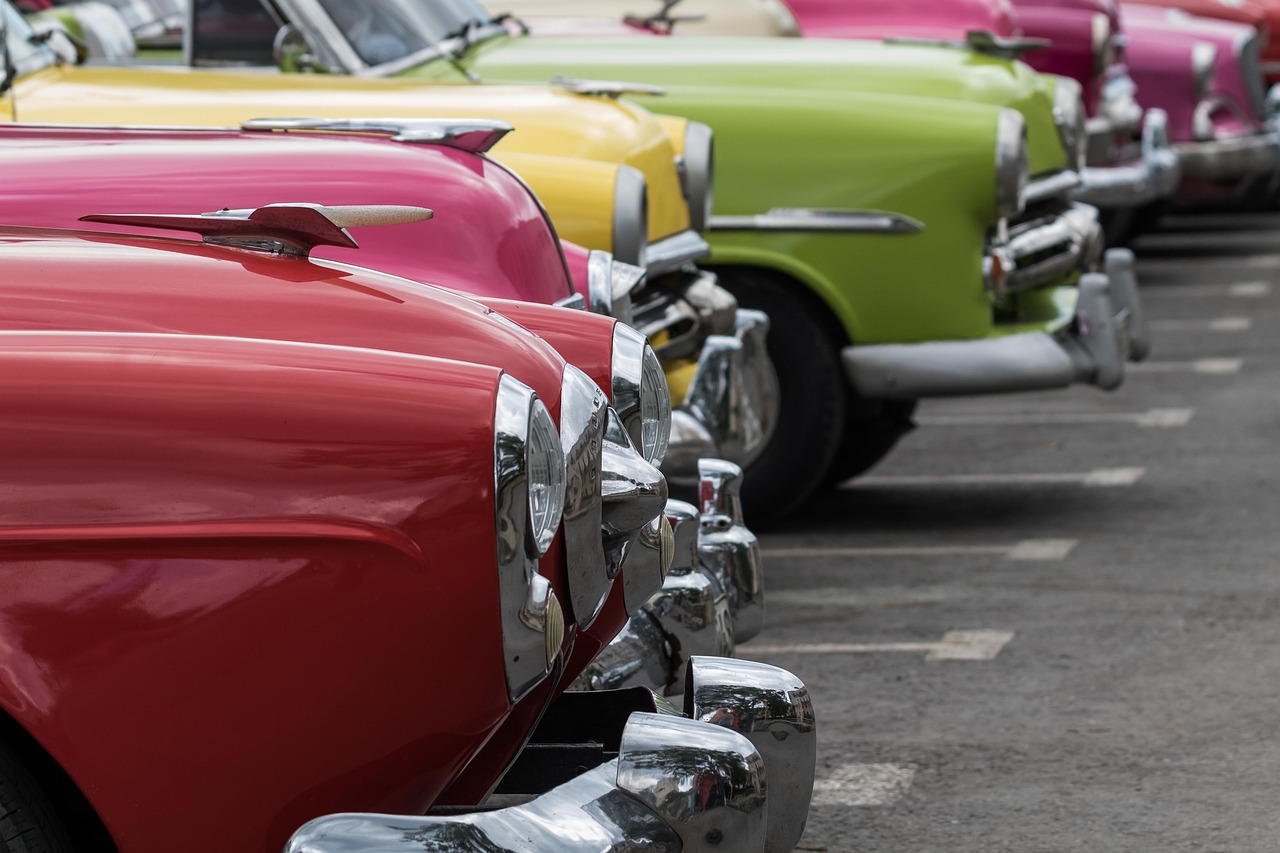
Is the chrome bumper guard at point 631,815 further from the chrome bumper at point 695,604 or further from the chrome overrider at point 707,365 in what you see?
the chrome overrider at point 707,365

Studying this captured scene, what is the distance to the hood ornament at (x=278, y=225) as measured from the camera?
2664mm

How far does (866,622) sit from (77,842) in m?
3.34

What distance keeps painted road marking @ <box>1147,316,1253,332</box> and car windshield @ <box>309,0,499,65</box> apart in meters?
5.96

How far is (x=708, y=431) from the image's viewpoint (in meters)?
4.90

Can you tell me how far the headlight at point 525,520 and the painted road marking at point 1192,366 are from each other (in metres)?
8.10

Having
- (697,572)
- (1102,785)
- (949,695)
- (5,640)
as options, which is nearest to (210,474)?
(5,640)

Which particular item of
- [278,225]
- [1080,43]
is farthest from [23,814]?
[1080,43]

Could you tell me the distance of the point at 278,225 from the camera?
269cm

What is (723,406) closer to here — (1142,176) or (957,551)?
(957,551)

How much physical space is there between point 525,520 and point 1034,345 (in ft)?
14.9

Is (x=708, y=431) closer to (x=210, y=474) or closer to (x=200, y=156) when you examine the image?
(x=200, y=156)

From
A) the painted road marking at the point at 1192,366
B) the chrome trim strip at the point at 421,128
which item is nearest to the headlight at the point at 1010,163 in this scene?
the chrome trim strip at the point at 421,128

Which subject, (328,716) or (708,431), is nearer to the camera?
(328,716)

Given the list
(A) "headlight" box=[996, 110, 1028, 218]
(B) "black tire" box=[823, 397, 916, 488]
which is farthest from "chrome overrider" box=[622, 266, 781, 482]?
(B) "black tire" box=[823, 397, 916, 488]
